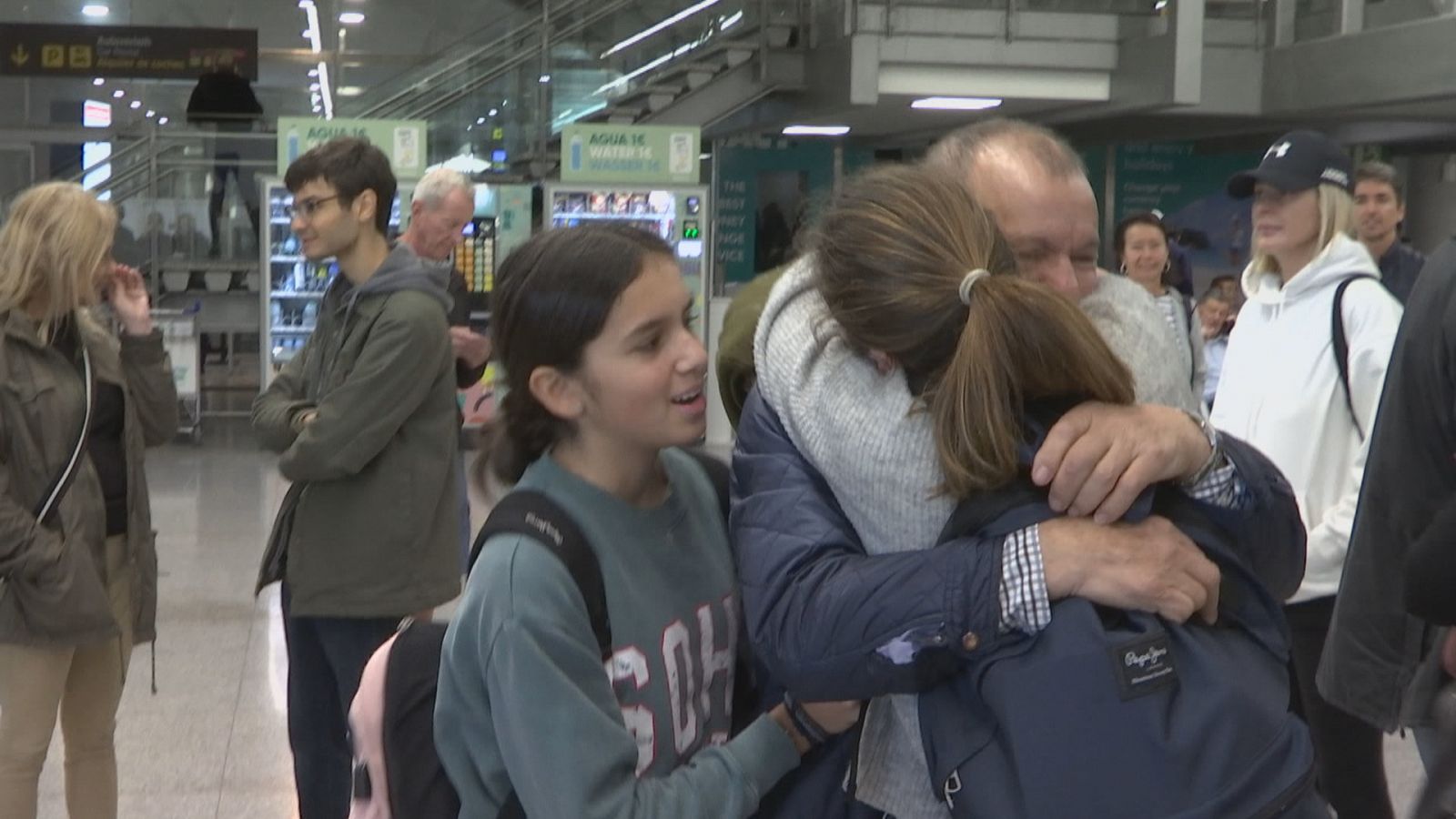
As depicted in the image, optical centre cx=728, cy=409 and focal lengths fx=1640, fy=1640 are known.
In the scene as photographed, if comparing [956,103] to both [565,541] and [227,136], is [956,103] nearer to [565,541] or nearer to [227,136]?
[227,136]

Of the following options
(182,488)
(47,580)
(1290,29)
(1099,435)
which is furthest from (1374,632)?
(1290,29)

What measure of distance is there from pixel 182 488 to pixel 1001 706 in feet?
33.7

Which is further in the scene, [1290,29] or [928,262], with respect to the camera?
[1290,29]

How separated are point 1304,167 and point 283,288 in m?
11.1

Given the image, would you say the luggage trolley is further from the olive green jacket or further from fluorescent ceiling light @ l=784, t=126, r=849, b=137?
the olive green jacket

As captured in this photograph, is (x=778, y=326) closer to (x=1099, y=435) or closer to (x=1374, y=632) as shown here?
(x=1099, y=435)

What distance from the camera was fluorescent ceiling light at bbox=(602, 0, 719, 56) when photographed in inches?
605

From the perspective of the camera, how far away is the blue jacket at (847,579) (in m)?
1.24

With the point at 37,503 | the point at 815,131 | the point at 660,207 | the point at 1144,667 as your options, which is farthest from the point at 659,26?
the point at 1144,667

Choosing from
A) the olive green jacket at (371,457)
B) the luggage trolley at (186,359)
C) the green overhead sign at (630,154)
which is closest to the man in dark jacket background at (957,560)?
the olive green jacket at (371,457)

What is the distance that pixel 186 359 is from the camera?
539 inches

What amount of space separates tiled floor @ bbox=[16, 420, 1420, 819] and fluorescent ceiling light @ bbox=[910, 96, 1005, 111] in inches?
279

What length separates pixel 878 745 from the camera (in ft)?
4.84

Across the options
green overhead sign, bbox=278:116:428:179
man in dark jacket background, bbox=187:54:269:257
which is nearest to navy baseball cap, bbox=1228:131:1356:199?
green overhead sign, bbox=278:116:428:179
